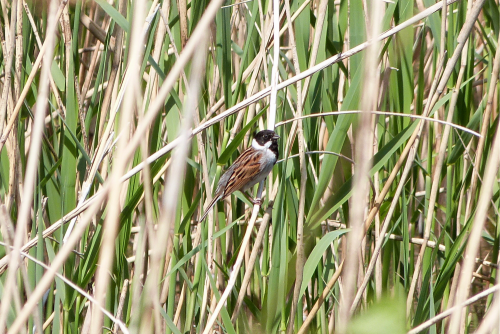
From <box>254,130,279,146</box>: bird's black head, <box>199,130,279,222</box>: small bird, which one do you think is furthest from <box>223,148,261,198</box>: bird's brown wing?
<box>254,130,279,146</box>: bird's black head

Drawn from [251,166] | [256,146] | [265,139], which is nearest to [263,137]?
[265,139]

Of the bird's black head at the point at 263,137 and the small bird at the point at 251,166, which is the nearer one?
the bird's black head at the point at 263,137

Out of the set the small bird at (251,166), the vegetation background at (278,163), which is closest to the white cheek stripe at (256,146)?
the small bird at (251,166)

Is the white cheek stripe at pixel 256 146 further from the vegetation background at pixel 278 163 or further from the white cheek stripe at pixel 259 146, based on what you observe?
the vegetation background at pixel 278 163

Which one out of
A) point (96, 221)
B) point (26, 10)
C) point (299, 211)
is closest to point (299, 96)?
point (299, 211)

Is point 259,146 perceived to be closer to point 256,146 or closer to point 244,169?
point 256,146

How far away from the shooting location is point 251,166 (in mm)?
2764

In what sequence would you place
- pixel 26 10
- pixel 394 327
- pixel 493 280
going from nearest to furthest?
pixel 394 327
pixel 26 10
pixel 493 280

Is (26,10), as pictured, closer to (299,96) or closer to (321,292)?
(299,96)

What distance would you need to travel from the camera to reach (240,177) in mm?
2775

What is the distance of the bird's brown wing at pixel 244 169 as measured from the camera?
8.94 ft

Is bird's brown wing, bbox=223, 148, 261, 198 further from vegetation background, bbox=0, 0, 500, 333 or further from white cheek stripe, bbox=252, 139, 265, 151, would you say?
vegetation background, bbox=0, 0, 500, 333

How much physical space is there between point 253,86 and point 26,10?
101 cm

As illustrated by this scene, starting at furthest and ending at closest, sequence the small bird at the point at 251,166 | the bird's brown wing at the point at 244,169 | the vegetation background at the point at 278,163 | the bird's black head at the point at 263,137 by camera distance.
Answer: the bird's brown wing at the point at 244,169 < the small bird at the point at 251,166 < the bird's black head at the point at 263,137 < the vegetation background at the point at 278,163
